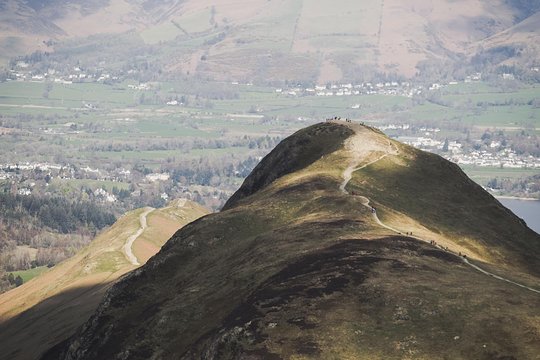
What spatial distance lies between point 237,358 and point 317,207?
58285 mm

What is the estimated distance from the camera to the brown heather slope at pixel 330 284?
76.4 m

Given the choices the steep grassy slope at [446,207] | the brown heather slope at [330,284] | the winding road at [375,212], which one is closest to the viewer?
the brown heather slope at [330,284]

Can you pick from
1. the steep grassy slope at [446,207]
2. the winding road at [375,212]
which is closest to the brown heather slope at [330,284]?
the steep grassy slope at [446,207]

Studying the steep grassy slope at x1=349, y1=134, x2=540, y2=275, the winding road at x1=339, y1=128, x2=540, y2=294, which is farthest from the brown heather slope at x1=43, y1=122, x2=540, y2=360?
the winding road at x1=339, y1=128, x2=540, y2=294

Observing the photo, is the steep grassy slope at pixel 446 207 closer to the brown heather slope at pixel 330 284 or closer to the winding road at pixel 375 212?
the brown heather slope at pixel 330 284

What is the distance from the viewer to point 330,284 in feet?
291

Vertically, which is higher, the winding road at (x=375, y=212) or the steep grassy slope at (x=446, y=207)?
the winding road at (x=375, y=212)

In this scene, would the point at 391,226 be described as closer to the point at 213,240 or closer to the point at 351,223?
the point at 351,223

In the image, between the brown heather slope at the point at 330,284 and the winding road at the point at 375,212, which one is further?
the winding road at the point at 375,212

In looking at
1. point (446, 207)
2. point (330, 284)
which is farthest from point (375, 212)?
point (330, 284)

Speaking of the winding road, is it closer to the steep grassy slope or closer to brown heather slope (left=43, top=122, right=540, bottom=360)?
brown heather slope (left=43, top=122, right=540, bottom=360)

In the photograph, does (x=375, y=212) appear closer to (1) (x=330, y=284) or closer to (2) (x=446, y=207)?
(2) (x=446, y=207)

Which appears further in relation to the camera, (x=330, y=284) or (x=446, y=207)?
(x=446, y=207)

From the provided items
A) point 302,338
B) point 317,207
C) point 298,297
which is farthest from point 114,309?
point 302,338
